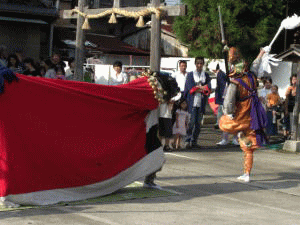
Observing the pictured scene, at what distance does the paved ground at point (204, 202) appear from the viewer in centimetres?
678

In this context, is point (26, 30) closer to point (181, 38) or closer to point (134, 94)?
point (181, 38)

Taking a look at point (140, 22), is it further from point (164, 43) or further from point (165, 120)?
point (164, 43)

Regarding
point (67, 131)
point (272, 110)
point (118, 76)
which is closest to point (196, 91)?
point (118, 76)

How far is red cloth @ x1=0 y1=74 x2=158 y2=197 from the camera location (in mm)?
7055

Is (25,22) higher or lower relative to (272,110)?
higher

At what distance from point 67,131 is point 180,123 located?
5.53m

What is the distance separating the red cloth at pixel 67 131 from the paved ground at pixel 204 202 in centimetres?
44

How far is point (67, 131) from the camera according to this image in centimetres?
753

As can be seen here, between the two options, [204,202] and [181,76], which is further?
[181,76]

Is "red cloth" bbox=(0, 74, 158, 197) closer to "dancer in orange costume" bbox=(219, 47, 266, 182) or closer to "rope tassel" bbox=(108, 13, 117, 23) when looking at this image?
"dancer in orange costume" bbox=(219, 47, 266, 182)

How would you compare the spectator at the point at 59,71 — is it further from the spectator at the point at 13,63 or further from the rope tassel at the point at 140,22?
the rope tassel at the point at 140,22

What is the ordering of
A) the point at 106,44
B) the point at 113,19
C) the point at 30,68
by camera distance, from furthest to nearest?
the point at 106,44 < the point at 30,68 < the point at 113,19

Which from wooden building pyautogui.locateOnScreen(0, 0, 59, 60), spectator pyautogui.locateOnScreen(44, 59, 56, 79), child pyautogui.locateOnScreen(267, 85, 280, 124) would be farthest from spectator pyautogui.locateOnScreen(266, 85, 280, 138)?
wooden building pyautogui.locateOnScreen(0, 0, 59, 60)

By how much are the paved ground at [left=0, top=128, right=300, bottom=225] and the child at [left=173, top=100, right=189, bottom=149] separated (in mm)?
785
